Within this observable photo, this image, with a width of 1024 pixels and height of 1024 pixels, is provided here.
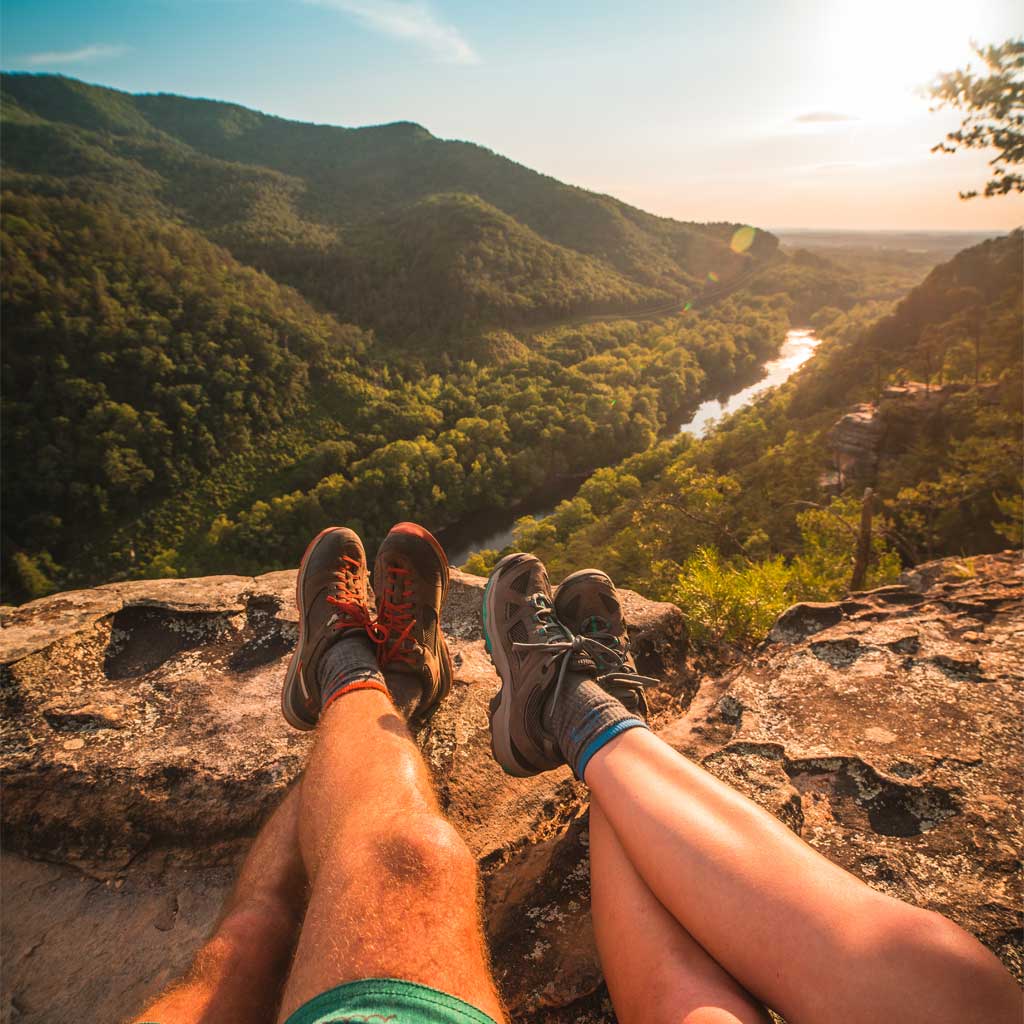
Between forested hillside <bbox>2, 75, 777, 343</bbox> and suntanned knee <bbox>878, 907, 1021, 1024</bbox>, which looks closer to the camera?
suntanned knee <bbox>878, 907, 1021, 1024</bbox>

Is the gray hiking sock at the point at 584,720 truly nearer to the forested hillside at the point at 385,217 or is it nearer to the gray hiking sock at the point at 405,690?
the gray hiking sock at the point at 405,690

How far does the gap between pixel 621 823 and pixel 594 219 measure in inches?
5298

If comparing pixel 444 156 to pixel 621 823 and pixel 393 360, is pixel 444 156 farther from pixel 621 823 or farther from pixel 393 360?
pixel 621 823

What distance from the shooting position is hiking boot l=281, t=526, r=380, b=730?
2.35 m

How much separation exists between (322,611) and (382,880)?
1.56 metres

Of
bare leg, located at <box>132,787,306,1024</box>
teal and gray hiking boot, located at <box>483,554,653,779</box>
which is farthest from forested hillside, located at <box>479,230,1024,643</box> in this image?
bare leg, located at <box>132,787,306,1024</box>

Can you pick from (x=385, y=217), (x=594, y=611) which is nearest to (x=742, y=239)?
(x=385, y=217)

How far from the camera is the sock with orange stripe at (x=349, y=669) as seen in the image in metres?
2.14

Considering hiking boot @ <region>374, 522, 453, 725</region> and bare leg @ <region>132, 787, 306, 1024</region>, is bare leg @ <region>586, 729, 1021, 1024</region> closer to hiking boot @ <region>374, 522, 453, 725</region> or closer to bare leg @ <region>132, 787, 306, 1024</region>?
bare leg @ <region>132, 787, 306, 1024</region>

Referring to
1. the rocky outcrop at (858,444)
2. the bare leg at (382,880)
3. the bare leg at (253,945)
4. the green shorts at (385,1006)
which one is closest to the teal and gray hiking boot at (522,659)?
the bare leg at (382,880)

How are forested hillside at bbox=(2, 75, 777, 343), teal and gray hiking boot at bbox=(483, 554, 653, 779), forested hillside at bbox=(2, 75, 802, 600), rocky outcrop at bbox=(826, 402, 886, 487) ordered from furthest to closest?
forested hillside at bbox=(2, 75, 777, 343) → forested hillside at bbox=(2, 75, 802, 600) → rocky outcrop at bbox=(826, 402, 886, 487) → teal and gray hiking boot at bbox=(483, 554, 653, 779)

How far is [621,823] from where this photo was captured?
148 cm

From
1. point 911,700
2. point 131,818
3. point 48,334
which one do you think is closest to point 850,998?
point 911,700

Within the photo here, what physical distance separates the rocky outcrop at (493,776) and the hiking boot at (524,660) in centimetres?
31
